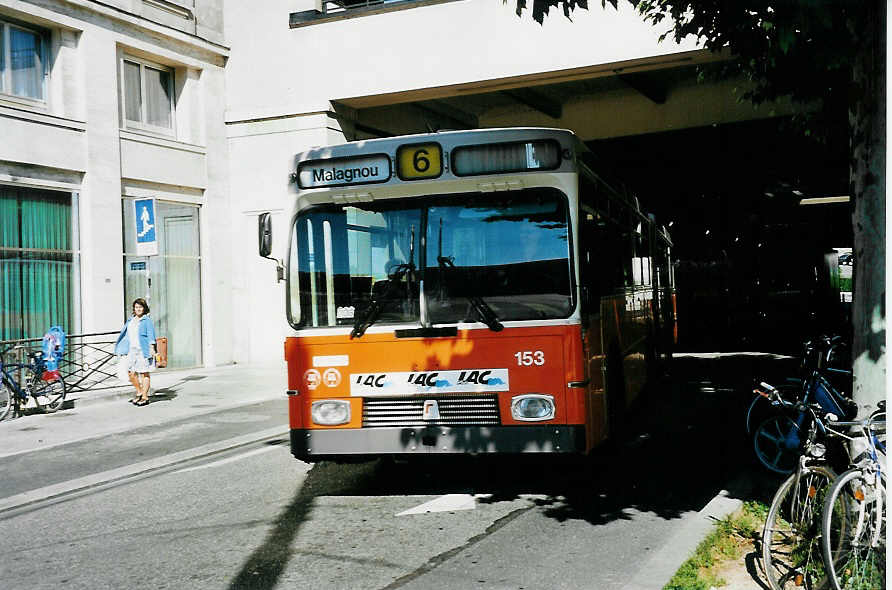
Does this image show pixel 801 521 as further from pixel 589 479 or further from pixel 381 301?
pixel 381 301

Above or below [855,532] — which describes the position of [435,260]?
above

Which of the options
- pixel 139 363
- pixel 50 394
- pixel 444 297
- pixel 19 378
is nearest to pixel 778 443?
pixel 444 297

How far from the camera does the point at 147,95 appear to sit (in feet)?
66.7

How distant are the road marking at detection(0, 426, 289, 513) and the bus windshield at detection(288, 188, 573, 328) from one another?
9.78 ft

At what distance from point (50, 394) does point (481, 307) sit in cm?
1034

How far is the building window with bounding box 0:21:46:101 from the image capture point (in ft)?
56.0

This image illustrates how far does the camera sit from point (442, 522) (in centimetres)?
654

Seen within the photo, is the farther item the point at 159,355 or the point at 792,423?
the point at 159,355

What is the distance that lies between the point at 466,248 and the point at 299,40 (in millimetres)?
15759

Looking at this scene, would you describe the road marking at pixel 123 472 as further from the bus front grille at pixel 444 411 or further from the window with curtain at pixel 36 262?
the window with curtain at pixel 36 262

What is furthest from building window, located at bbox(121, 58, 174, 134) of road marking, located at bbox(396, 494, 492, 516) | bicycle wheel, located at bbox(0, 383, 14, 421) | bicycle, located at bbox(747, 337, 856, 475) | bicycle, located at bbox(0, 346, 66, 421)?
bicycle, located at bbox(747, 337, 856, 475)

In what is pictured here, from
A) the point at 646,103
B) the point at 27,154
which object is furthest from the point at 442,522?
the point at 646,103

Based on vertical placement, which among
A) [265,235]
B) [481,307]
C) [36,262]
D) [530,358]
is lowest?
[530,358]

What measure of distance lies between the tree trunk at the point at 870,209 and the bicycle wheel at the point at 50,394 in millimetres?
12875
